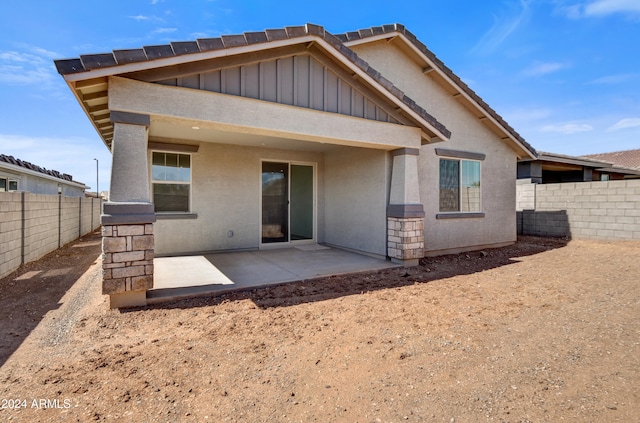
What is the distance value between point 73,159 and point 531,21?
5201cm

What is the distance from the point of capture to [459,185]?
9359 millimetres

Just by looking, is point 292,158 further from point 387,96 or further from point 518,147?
point 518,147

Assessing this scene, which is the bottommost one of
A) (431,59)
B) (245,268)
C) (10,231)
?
(245,268)

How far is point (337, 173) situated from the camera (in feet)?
30.2

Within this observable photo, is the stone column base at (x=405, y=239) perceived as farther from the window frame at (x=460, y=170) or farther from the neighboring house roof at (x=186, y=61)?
the neighboring house roof at (x=186, y=61)

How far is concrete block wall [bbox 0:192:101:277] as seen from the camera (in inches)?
247

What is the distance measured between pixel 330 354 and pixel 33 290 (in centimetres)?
563

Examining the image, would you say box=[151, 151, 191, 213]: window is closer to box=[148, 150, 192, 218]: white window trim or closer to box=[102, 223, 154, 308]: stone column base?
box=[148, 150, 192, 218]: white window trim

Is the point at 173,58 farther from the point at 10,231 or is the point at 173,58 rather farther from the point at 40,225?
the point at 40,225

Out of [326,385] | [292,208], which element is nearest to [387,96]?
[292,208]

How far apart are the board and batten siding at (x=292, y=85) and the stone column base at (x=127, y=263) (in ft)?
7.55

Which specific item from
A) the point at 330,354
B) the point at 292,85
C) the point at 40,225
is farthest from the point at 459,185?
the point at 40,225

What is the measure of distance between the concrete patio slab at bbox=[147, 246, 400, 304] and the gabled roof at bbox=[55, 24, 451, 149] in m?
3.15

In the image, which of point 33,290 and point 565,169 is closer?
point 33,290
